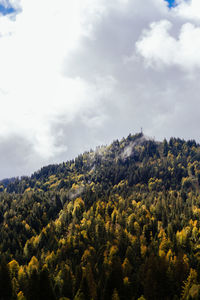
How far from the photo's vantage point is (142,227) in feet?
493

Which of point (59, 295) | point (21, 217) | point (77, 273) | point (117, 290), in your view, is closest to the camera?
point (117, 290)

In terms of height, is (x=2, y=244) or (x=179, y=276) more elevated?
(x=2, y=244)

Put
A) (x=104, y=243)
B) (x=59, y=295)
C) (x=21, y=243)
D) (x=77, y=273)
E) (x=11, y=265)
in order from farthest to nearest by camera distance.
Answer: (x=21, y=243) < (x=104, y=243) < (x=11, y=265) < (x=77, y=273) < (x=59, y=295)

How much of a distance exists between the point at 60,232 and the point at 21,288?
70115mm

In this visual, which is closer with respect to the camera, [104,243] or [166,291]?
[166,291]

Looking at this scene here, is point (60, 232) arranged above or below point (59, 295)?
above

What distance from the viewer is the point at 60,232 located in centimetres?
16288

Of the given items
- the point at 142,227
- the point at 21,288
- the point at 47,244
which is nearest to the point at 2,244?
the point at 47,244

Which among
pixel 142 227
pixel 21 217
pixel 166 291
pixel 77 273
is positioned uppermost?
pixel 21 217

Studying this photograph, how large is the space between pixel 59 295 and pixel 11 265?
45.5 m

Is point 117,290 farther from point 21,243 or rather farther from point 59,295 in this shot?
point 21,243

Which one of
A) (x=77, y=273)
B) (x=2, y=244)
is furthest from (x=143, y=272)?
(x=2, y=244)

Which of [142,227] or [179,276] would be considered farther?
[142,227]

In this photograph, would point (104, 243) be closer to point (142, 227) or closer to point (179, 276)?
point (142, 227)
